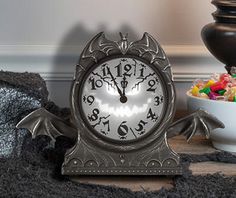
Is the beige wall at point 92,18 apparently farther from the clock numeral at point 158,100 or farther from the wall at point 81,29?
the clock numeral at point 158,100

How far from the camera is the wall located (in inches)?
44.7

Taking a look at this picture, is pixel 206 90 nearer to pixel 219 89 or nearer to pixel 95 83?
pixel 219 89

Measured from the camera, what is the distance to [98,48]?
2.66 feet

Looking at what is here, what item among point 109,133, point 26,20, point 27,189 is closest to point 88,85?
point 109,133

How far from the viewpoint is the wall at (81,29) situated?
1135 millimetres

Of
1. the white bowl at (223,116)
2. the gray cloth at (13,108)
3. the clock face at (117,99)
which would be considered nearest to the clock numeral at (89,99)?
the clock face at (117,99)

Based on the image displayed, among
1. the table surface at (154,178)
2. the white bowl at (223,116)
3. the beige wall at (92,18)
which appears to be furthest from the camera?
the beige wall at (92,18)

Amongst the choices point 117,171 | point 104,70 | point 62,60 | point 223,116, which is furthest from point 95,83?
point 62,60

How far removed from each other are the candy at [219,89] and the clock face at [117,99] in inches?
6.7

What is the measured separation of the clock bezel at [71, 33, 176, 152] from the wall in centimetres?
34

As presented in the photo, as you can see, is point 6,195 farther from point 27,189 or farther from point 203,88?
point 203,88

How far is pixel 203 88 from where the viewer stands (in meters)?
0.97

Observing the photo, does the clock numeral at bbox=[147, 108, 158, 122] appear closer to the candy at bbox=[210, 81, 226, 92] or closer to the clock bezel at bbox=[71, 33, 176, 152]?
the clock bezel at bbox=[71, 33, 176, 152]

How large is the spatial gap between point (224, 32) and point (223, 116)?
0.16 m
